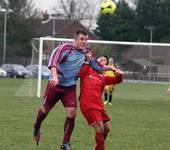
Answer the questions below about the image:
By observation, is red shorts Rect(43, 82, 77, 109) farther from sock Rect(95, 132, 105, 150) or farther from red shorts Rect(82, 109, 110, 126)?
sock Rect(95, 132, 105, 150)

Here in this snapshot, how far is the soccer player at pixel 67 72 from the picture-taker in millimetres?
9672

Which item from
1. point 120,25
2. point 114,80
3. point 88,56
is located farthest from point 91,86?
point 120,25

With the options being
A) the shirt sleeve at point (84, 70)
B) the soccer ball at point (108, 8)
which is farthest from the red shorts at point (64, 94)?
the soccer ball at point (108, 8)

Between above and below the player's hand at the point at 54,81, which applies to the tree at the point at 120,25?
above

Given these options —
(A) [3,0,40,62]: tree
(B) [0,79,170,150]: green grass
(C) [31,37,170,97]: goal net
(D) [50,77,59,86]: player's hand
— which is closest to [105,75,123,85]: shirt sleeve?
A: (D) [50,77,59,86]: player's hand

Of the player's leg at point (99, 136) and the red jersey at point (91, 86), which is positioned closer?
the player's leg at point (99, 136)

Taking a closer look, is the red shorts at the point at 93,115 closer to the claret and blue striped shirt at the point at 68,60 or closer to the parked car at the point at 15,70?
the claret and blue striped shirt at the point at 68,60

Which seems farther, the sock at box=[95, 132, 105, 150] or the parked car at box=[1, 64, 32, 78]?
the parked car at box=[1, 64, 32, 78]

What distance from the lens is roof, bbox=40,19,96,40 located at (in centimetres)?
10312

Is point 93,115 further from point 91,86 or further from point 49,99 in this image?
point 49,99

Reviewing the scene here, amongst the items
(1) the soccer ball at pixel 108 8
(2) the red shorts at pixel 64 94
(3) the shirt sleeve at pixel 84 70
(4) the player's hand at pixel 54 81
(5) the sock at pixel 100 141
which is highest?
(1) the soccer ball at pixel 108 8

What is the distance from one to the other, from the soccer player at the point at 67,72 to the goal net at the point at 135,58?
17.3m

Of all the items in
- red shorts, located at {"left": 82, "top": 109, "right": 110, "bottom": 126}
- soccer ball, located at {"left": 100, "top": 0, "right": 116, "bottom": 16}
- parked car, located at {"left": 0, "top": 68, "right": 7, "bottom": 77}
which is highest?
soccer ball, located at {"left": 100, "top": 0, "right": 116, "bottom": 16}

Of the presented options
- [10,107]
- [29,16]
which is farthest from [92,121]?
[29,16]
